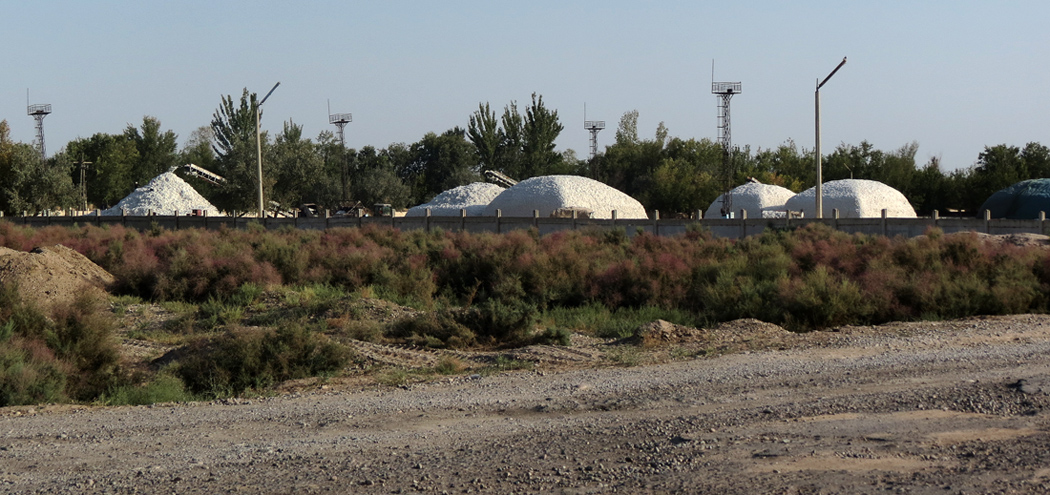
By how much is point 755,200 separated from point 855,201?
8141 millimetres

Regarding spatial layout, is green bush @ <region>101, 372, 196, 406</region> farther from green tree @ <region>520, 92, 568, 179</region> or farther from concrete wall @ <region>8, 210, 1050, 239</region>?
green tree @ <region>520, 92, 568, 179</region>

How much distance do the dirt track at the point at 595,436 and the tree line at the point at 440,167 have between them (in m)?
55.3

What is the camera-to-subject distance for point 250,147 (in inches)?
2552

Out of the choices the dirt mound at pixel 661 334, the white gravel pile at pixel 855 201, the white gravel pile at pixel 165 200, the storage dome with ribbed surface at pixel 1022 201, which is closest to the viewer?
the dirt mound at pixel 661 334

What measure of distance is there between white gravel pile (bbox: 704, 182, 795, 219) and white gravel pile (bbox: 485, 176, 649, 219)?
7.67m

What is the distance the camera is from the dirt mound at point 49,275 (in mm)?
20531

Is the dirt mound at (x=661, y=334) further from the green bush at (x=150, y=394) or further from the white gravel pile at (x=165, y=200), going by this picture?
the white gravel pile at (x=165, y=200)

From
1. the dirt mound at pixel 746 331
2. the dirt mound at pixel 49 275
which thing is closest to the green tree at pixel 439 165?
the dirt mound at pixel 49 275

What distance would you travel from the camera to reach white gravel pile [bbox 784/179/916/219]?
184 feet

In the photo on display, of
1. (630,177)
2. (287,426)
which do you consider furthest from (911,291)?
(630,177)

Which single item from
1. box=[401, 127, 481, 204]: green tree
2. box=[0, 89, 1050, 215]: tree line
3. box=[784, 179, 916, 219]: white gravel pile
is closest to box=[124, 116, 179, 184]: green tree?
box=[0, 89, 1050, 215]: tree line

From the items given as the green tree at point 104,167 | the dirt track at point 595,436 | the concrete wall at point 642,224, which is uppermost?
the green tree at point 104,167

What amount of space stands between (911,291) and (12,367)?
1439 centimetres

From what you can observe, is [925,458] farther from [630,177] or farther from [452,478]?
[630,177]
